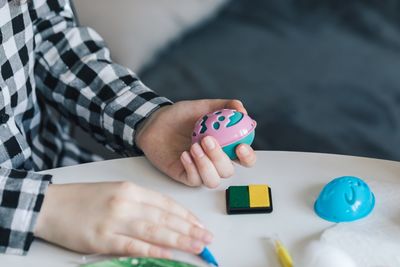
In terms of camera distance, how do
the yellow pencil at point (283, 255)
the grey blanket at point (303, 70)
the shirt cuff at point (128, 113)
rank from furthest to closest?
the grey blanket at point (303, 70) < the shirt cuff at point (128, 113) < the yellow pencil at point (283, 255)

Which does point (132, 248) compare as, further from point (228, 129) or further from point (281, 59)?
point (281, 59)

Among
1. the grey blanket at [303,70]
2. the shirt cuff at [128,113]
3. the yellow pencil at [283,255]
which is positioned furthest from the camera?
the grey blanket at [303,70]

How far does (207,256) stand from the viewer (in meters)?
0.51

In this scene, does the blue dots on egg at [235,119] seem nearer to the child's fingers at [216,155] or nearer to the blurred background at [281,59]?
the child's fingers at [216,155]

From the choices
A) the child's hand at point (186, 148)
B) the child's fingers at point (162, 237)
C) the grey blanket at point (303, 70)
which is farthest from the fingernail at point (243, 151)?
the grey blanket at point (303, 70)

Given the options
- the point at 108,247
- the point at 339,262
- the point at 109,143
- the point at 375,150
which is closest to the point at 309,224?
the point at 339,262

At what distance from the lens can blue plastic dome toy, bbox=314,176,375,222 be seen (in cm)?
54

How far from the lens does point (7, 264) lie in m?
0.52

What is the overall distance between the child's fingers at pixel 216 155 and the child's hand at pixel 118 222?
2.4 inches

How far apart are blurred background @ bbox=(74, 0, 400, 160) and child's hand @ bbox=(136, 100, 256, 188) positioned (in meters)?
0.47

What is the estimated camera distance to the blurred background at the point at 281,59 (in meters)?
1.13

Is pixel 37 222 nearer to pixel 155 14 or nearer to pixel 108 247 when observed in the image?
pixel 108 247

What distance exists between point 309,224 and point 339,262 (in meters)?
0.06

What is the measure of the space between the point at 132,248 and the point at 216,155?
115mm
